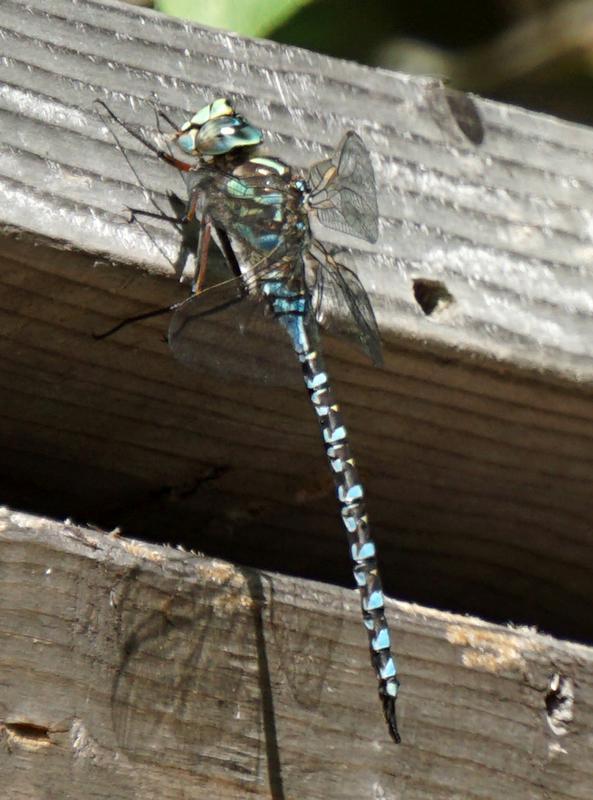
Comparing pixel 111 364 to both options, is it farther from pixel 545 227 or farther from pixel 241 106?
pixel 545 227

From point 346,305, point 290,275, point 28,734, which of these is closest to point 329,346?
point 346,305

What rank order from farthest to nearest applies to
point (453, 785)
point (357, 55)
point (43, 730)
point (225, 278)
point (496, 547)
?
1. point (357, 55)
2. point (496, 547)
3. point (225, 278)
4. point (453, 785)
5. point (43, 730)

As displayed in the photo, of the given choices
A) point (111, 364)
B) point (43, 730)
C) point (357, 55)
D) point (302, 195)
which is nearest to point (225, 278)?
point (111, 364)

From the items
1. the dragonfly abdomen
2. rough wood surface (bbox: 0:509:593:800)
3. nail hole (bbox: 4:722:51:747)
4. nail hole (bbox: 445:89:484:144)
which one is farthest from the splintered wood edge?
nail hole (bbox: 4:722:51:747)

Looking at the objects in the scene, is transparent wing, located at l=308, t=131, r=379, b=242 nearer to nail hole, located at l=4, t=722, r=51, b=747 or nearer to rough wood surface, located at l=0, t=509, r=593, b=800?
rough wood surface, located at l=0, t=509, r=593, b=800

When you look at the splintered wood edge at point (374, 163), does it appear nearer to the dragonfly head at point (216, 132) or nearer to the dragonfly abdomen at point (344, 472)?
the dragonfly head at point (216, 132)

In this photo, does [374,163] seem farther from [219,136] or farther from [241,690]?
[241,690]
